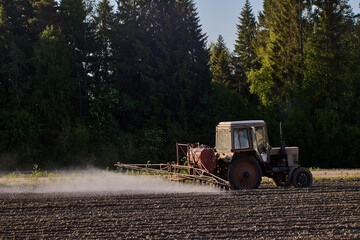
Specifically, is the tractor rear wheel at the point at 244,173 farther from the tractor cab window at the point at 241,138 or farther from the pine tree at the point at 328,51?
the pine tree at the point at 328,51

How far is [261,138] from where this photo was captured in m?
15.4

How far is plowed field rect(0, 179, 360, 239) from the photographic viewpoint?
883 centimetres

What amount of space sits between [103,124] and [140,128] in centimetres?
326

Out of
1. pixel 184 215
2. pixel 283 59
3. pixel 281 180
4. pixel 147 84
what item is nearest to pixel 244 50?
pixel 283 59

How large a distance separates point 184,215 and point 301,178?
672 centimetres

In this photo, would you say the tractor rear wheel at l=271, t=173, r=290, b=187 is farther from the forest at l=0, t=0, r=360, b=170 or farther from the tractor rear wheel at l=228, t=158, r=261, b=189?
the forest at l=0, t=0, r=360, b=170

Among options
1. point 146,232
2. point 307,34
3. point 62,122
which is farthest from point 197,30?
point 146,232

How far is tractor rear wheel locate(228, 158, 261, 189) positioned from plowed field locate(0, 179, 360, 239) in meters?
0.71

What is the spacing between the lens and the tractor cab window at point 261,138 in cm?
1531

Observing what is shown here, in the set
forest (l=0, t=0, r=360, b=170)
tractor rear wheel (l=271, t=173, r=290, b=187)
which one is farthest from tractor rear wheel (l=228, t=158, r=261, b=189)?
forest (l=0, t=0, r=360, b=170)

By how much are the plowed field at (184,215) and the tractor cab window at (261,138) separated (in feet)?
5.71

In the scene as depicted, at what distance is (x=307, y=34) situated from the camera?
137 feet

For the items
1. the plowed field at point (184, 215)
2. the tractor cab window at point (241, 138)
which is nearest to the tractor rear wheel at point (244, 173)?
the tractor cab window at point (241, 138)

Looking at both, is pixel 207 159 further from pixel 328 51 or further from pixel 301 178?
pixel 328 51
